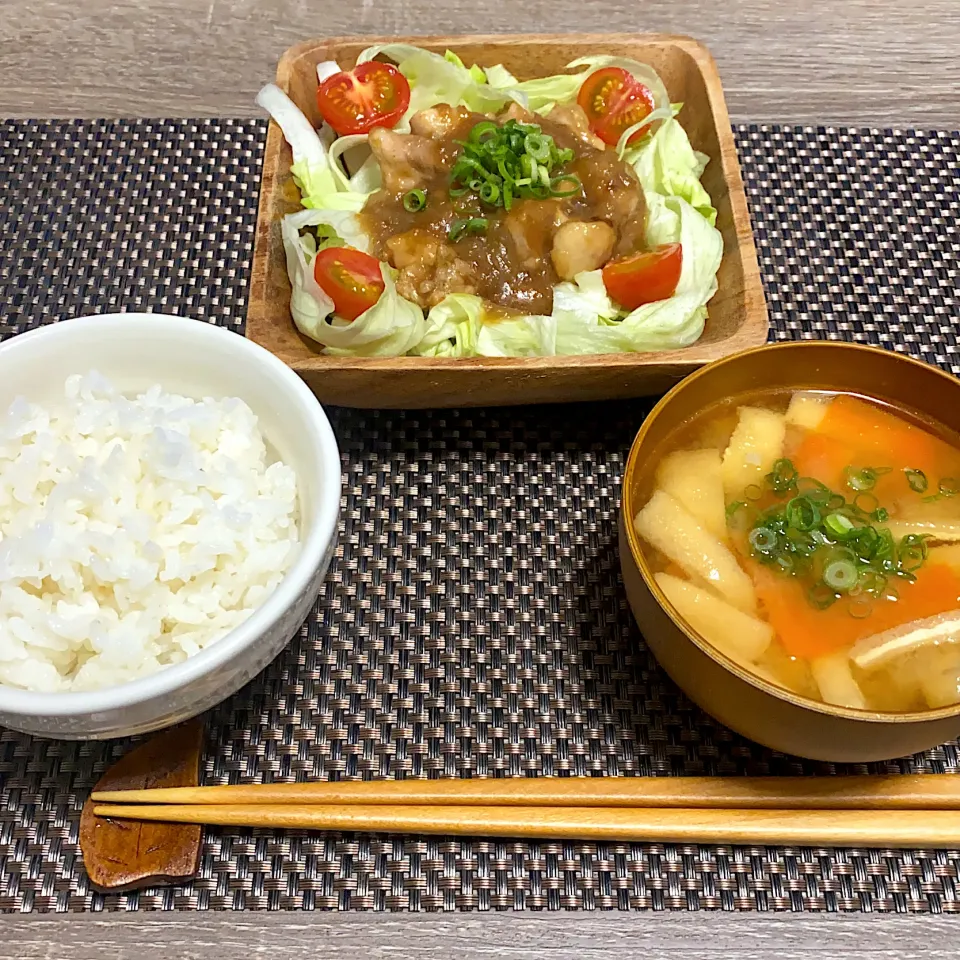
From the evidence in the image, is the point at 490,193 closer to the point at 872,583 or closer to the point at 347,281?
the point at 347,281

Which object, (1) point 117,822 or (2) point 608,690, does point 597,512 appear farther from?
(1) point 117,822

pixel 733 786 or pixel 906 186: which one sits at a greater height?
pixel 906 186

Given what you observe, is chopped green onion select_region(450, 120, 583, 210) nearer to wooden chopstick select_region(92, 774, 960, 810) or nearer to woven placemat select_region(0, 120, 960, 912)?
woven placemat select_region(0, 120, 960, 912)

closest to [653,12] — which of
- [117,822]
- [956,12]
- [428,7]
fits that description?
[428,7]

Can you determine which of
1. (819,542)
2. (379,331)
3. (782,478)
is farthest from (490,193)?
(819,542)

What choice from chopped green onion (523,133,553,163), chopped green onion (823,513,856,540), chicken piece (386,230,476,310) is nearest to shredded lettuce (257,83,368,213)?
chicken piece (386,230,476,310)
